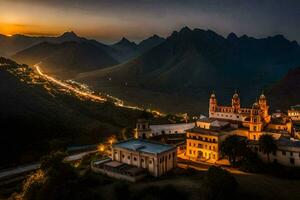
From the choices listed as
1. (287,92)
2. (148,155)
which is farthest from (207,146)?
(287,92)

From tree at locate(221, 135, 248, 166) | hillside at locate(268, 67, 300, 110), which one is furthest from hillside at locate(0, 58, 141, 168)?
hillside at locate(268, 67, 300, 110)

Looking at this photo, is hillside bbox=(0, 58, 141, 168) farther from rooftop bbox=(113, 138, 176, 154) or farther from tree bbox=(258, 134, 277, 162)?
tree bbox=(258, 134, 277, 162)

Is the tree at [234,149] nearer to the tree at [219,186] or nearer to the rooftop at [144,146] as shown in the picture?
the rooftop at [144,146]

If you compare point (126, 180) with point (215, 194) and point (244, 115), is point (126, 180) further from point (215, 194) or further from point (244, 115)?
point (244, 115)

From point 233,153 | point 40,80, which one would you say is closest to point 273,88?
point 40,80

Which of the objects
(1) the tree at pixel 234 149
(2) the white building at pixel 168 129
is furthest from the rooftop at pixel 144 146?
(2) the white building at pixel 168 129

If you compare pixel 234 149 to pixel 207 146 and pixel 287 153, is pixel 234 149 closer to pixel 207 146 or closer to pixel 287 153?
pixel 207 146
